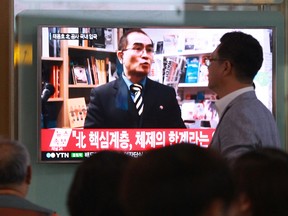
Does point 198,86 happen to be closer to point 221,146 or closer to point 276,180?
point 221,146

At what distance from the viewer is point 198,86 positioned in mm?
6332

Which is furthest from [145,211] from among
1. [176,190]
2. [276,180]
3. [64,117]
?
[64,117]

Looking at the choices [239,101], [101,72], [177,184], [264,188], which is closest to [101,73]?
[101,72]

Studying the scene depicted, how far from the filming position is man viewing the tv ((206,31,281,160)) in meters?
3.32

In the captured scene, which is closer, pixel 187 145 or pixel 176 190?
pixel 176 190

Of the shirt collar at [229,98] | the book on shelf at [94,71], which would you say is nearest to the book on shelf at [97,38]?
the book on shelf at [94,71]

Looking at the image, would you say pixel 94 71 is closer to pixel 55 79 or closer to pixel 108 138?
pixel 55 79

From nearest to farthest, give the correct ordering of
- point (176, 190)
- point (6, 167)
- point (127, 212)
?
point (176, 190), point (127, 212), point (6, 167)

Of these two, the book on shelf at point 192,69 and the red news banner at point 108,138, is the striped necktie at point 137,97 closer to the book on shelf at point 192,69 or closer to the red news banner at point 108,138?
the red news banner at point 108,138

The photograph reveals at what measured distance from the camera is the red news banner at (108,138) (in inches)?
246

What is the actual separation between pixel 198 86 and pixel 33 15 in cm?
163

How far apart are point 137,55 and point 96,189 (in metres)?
3.98

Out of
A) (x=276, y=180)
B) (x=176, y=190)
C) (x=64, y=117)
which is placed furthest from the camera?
(x=64, y=117)

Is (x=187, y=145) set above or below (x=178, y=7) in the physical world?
below
